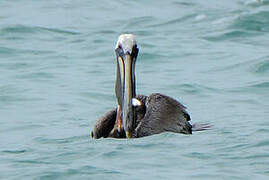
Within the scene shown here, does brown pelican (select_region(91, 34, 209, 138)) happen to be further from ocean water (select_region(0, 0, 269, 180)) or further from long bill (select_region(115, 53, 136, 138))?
ocean water (select_region(0, 0, 269, 180))

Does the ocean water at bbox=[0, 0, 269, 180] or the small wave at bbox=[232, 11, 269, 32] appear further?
the small wave at bbox=[232, 11, 269, 32]

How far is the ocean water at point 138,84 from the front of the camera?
732 centimetres

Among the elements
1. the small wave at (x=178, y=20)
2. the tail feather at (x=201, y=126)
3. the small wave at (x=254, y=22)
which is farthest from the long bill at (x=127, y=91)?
the small wave at (x=178, y=20)

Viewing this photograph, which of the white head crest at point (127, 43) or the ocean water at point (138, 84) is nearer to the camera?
the ocean water at point (138, 84)

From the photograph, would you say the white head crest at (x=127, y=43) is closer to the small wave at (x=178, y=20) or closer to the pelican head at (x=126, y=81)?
the pelican head at (x=126, y=81)

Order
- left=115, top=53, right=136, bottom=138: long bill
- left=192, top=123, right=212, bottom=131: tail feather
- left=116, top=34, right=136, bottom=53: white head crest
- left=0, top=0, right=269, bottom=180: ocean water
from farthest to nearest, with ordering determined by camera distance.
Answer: left=192, top=123, right=212, bottom=131: tail feather, left=116, top=34, right=136, bottom=53: white head crest, left=115, top=53, right=136, bottom=138: long bill, left=0, top=0, right=269, bottom=180: ocean water

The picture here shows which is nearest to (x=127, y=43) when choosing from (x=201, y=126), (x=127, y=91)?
(x=127, y=91)

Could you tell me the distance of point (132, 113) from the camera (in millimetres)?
8688

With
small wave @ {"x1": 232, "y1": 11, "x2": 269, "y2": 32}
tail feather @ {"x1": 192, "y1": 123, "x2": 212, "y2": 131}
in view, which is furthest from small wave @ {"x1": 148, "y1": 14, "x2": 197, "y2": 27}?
tail feather @ {"x1": 192, "y1": 123, "x2": 212, "y2": 131}

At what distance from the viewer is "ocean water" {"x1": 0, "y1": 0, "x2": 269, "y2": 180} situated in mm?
7324

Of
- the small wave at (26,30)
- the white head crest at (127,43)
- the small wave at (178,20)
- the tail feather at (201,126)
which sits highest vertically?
the white head crest at (127,43)

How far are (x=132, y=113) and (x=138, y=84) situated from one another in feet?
9.56

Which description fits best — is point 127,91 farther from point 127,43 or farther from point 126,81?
point 127,43

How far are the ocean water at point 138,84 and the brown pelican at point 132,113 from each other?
185 millimetres
